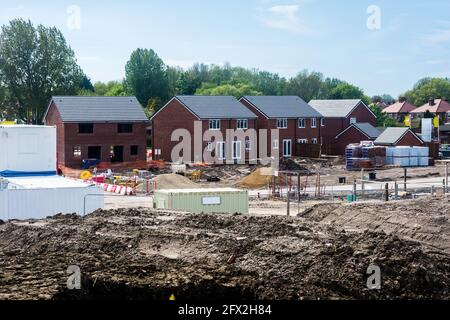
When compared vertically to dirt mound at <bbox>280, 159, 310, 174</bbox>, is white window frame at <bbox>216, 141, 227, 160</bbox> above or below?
above

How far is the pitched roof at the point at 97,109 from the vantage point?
65.6 metres

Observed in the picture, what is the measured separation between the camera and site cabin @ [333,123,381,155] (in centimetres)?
7747

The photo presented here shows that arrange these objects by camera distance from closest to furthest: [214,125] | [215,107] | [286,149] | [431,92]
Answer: [214,125]
[215,107]
[286,149]
[431,92]

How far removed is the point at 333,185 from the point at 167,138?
69.5ft

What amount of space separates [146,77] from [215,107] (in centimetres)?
3633

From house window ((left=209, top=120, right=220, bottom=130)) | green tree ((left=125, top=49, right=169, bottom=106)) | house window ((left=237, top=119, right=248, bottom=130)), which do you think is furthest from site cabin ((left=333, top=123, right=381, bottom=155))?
green tree ((left=125, top=49, right=169, bottom=106))

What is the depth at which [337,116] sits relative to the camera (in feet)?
267

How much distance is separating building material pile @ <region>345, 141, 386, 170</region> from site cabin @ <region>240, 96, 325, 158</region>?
950 cm

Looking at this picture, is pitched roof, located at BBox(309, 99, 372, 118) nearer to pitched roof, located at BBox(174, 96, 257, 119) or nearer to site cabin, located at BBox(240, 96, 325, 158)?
site cabin, located at BBox(240, 96, 325, 158)

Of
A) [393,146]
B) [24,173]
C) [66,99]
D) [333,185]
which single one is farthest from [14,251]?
[393,146]

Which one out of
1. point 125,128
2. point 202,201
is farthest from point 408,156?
point 202,201

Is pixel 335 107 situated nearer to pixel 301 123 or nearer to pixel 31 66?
pixel 301 123

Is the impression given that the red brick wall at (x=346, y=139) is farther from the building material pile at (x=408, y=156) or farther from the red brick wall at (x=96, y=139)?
the red brick wall at (x=96, y=139)
